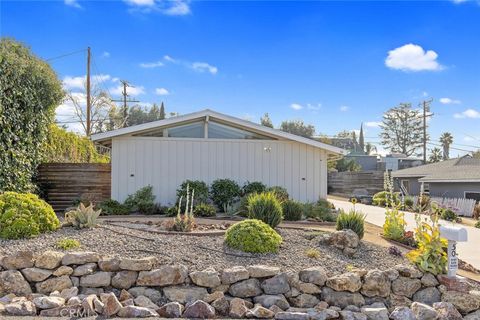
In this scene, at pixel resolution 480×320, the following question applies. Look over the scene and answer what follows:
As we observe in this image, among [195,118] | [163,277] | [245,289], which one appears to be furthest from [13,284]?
[195,118]

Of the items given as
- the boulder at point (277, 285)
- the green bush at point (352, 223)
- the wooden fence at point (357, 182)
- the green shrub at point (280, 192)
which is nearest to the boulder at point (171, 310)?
the boulder at point (277, 285)

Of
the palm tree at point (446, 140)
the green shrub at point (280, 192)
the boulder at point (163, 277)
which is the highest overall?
the palm tree at point (446, 140)

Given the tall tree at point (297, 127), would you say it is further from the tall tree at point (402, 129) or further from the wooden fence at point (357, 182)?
the wooden fence at point (357, 182)

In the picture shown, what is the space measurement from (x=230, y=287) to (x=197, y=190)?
21.2 feet

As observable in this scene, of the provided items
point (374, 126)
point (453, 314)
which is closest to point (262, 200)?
point (453, 314)

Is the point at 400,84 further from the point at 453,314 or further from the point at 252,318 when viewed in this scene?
the point at 252,318

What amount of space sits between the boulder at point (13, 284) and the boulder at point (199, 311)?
201cm

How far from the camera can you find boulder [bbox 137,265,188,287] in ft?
15.6

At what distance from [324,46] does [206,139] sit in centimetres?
454

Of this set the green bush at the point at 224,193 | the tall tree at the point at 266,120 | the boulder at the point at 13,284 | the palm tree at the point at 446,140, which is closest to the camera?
the boulder at the point at 13,284

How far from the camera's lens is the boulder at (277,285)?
477 cm

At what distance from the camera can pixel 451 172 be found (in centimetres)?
2053

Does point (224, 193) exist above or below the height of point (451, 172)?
below

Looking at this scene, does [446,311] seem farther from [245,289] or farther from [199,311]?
[199,311]
